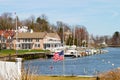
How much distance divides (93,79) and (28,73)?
11.1 meters

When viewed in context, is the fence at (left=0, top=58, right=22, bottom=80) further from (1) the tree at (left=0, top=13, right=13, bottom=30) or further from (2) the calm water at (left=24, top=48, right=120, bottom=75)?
(1) the tree at (left=0, top=13, right=13, bottom=30)

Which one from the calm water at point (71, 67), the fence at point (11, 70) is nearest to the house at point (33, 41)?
the calm water at point (71, 67)

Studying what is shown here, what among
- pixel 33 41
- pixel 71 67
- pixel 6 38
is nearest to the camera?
pixel 71 67

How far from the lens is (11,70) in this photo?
1720cm

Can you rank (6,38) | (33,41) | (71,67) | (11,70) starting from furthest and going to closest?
(6,38), (33,41), (71,67), (11,70)

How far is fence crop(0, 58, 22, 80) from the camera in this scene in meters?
16.8

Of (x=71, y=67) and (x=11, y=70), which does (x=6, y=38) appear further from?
(x=11, y=70)

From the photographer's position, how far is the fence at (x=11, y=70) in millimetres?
16750

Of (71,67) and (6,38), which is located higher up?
(6,38)

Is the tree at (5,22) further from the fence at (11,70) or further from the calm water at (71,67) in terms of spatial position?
the fence at (11,70)

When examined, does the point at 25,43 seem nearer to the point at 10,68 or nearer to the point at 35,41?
the point at 35,41

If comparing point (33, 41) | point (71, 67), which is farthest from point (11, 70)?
point (33, 41)

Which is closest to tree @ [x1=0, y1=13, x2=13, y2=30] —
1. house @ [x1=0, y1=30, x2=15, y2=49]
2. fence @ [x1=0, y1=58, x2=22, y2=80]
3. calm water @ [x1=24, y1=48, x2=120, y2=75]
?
house @ [x1=0, y1=30, x2=15, y2=49]

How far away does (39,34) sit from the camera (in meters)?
144
